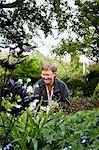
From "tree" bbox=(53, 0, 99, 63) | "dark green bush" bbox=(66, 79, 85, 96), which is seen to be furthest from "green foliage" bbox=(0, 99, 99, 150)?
"tree" bbox=(53, 0, 99, 63)

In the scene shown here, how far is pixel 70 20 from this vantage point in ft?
51.4

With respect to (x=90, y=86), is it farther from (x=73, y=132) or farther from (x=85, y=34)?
(x=73, y=132)

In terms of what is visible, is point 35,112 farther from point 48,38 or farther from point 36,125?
point 48,38

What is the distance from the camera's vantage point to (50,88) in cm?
628

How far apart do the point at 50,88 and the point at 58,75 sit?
8.41 metres

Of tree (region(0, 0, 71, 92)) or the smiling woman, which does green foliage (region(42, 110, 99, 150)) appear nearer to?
the smiling woman

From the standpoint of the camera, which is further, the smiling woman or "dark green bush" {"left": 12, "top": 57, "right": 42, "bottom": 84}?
"dark green bush" {"left": 12, "top": 57, "right": 42, "bottom": 84}

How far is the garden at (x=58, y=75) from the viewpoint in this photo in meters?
3.93

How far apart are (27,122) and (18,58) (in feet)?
2.98

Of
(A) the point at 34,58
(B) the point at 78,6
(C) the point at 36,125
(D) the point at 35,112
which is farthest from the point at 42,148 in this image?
(B) the point at 78,6

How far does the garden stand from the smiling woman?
111 millimetres

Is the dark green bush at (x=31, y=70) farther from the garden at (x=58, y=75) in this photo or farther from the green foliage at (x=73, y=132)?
the green foliage at (x=73, y=132)

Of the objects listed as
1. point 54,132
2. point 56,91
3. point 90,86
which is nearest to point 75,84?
point 90,86

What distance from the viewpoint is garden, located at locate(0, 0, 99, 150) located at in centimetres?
393
